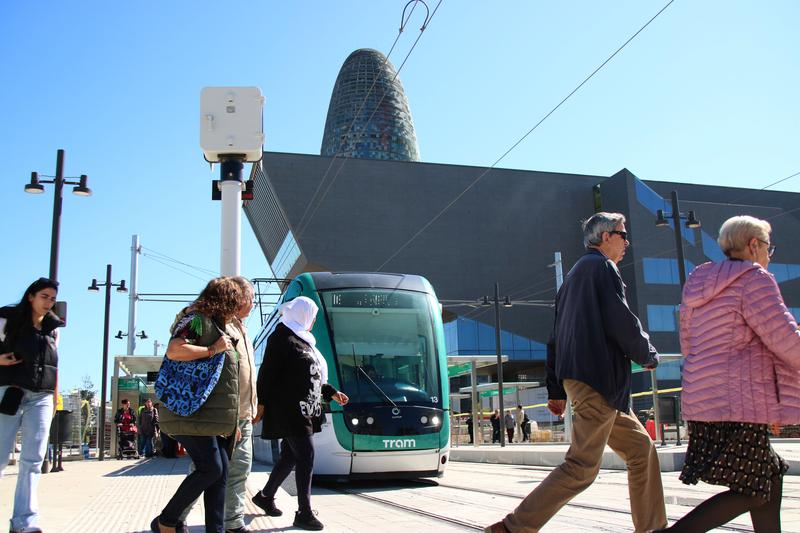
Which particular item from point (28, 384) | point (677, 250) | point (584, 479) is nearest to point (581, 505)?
point (584, 479)

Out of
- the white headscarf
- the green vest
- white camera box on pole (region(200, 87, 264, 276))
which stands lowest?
the green vest

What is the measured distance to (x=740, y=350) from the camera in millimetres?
3781

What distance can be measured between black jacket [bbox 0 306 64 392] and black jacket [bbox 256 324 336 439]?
141cm

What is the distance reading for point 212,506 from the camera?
4.44 metres

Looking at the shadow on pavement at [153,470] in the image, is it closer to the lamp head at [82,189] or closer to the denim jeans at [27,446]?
the lamp head at [82,189]

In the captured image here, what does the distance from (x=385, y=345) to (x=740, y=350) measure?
694 centimetres

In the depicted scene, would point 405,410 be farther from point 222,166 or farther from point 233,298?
point 233,298

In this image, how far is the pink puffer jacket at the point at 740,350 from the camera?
12.0ft

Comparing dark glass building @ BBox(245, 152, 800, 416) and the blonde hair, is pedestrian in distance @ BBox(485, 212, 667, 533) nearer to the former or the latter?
the blonde hair

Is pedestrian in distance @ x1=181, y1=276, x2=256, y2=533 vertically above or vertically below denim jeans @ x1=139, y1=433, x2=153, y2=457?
above

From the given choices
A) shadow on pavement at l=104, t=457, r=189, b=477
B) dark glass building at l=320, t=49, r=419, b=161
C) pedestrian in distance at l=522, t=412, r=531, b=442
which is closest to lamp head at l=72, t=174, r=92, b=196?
shadow on pavement at l=104, t=457, r=189, b=477

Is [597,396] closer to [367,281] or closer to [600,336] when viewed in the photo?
[600,336]

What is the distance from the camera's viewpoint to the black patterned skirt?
3607 mm

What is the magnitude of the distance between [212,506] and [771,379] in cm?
282
